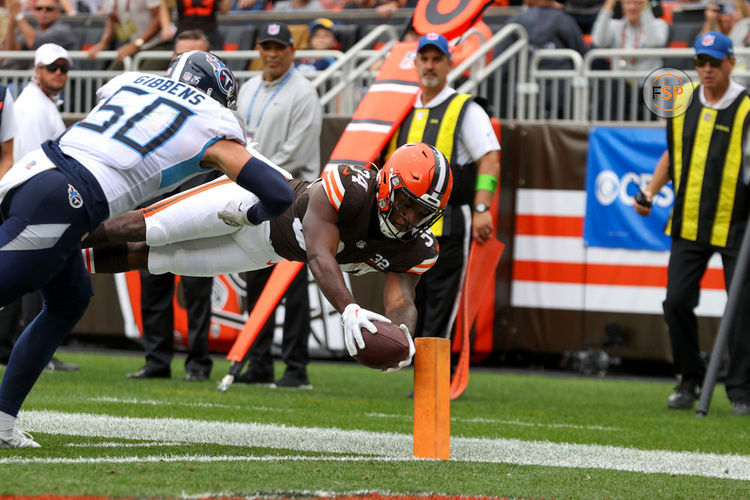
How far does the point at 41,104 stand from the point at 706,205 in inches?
168

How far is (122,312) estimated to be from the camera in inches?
402

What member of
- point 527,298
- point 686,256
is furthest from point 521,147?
point 686,256

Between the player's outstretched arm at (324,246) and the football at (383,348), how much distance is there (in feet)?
0.64

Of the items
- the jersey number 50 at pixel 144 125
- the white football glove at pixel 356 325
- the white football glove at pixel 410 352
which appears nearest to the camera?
the jersey number 50 at pixel 144 125

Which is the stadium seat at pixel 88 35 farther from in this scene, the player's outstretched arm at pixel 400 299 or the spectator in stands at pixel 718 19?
the player's outstretched arm at pixel 400 299

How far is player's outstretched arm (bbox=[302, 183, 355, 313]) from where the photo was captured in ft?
14.3

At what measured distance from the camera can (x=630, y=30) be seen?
1041 cm

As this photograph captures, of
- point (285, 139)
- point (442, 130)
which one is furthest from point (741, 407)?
point (285, 139)

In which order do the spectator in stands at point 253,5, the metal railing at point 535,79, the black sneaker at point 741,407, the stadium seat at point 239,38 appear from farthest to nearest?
1. the spectator in stands at point 253,5
2. the stadium seat at point 239,38
3. the metal railing at point 535,79
4. the black sneaker at point 741,407

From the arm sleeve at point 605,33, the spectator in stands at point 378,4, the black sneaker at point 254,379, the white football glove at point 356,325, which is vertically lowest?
the black sneaker at point 254,379

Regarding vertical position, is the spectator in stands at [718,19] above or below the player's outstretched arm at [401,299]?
above

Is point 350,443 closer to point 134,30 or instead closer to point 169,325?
point 169,325

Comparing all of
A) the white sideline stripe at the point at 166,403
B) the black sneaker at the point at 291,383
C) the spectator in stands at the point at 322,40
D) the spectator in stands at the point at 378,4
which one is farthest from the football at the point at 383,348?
the spectator in stands at the point at 378,4

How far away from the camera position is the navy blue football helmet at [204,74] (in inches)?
167
